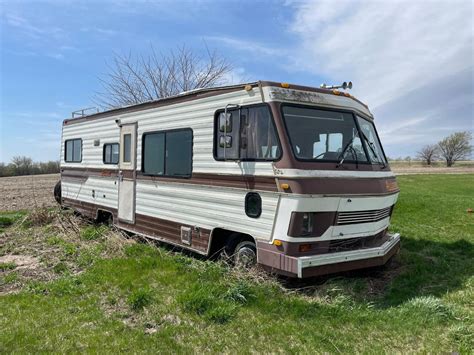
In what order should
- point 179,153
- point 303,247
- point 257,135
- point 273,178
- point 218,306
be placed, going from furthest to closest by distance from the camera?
point 179,153, point 257,135, point 273,178, point 303,247, point 218,306

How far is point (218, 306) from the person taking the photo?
4.73 metres

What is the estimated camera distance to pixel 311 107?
222 inches

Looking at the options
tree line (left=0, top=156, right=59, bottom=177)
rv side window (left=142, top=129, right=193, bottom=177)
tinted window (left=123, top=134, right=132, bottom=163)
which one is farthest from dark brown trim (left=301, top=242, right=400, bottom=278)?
tree line (left=0, top=156, right=59, bottom=177)

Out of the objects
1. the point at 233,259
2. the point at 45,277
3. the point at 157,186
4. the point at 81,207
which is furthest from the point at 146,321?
the point at 81,207

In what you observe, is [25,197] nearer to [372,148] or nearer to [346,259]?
[372,148]

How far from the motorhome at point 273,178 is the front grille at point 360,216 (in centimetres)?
2

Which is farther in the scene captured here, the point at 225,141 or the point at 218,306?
the point at 225,141

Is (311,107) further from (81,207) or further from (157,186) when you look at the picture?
(81,207)

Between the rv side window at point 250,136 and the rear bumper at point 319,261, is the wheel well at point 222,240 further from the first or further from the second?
the rv side window at point 250,136

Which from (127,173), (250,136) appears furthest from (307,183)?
(127,173)

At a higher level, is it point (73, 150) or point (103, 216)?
point (73, 150)

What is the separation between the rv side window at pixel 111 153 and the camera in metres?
9.01

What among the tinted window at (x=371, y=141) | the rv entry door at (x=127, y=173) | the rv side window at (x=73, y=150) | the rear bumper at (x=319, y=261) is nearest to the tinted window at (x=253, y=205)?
the rear bumper at (x=319, y=261)

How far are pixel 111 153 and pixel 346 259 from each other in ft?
19.9
